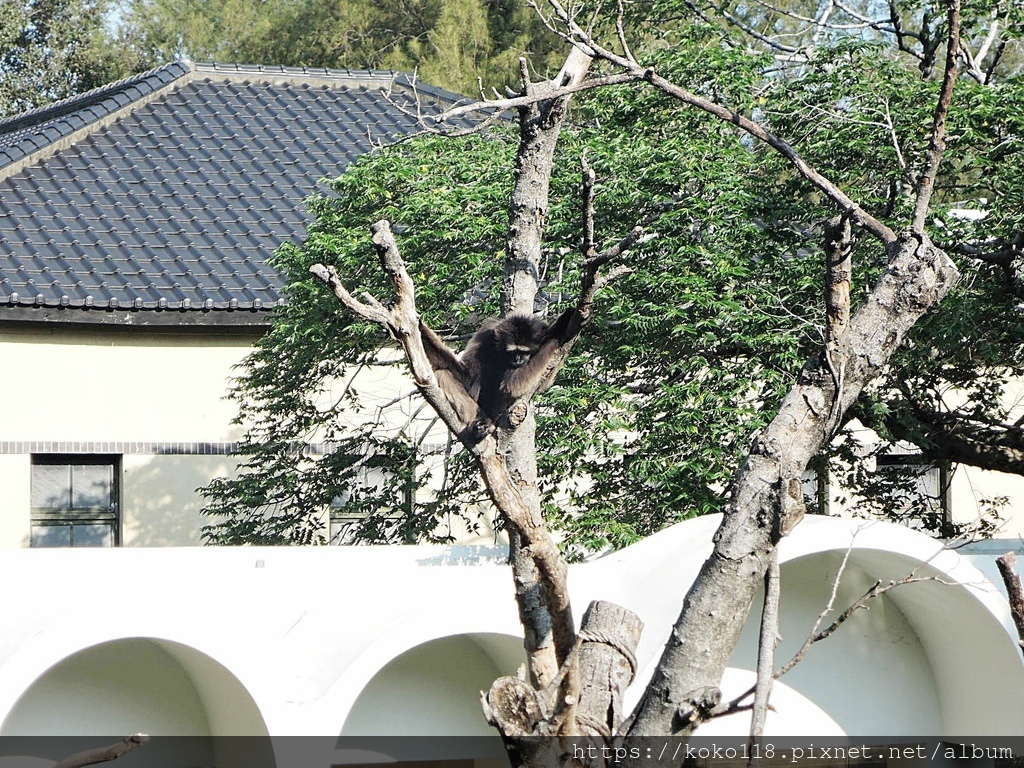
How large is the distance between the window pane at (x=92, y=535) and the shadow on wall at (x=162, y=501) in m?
0.24

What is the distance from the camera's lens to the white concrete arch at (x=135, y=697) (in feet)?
19.2

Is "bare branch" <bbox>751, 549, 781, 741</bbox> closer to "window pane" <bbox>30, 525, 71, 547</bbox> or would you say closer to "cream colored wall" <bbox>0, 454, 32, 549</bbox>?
"cream colored wall" <bbox>0, 454, 32, 549</bbox>

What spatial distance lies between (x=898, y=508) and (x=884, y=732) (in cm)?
275

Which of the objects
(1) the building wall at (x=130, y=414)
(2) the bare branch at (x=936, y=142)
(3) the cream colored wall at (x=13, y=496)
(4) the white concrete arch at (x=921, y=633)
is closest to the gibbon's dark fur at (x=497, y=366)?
(2) the bare branch at (x=936, y=142)

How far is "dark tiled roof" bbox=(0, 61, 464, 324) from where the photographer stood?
11422 mm

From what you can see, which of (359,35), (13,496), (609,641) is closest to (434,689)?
(609,641)

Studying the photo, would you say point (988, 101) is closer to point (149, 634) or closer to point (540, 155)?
point (540, 155)

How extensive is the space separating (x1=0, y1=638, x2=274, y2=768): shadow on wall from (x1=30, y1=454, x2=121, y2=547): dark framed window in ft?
18.6

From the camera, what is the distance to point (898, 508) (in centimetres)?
966

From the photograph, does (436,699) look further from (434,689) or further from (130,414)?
(130,414)

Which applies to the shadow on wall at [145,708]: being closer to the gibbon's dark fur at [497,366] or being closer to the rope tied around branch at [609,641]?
the gibbon's dark fur at [497,366]

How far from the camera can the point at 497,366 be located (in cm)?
541

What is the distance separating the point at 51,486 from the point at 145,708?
19.2 ft

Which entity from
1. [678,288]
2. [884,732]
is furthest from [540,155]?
[884,732]
